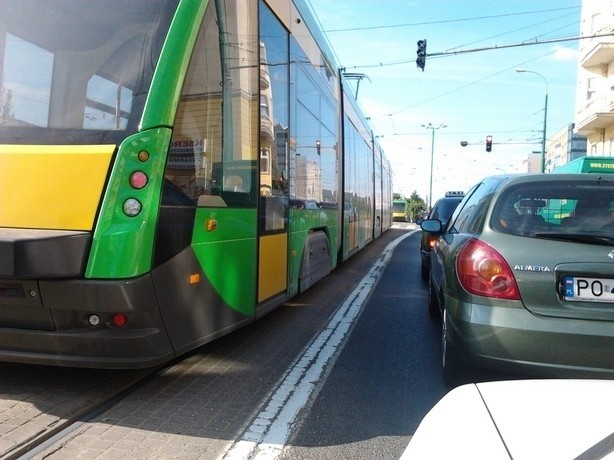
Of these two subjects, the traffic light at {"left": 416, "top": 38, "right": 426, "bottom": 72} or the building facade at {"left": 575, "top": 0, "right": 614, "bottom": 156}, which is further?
the building facade at {"left": 575, "top": 0, "right": 614, "bottom": 156}

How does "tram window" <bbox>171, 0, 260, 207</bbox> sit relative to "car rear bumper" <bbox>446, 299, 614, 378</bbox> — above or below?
above

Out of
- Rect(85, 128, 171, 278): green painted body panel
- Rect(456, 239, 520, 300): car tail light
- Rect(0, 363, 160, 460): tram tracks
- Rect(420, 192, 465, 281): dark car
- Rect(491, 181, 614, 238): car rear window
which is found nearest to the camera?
Rect(0, 363, 160, 460): tram tracks

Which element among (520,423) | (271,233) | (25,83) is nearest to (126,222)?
(25,83)

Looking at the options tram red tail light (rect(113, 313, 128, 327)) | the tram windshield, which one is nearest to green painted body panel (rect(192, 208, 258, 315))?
tram red tail light (rect(113, 313, 128, 327))

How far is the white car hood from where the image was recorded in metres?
1.59

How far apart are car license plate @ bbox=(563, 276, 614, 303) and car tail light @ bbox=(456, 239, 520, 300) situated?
1.04 ft

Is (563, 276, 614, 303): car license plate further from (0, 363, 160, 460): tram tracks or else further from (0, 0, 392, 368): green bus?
(0, 363, 160, 460): tram tracks

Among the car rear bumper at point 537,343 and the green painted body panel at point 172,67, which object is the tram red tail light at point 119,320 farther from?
the car rear bumper at point 537,343

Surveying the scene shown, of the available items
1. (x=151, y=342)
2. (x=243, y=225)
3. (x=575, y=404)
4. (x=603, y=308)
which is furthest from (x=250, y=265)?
(x=575, y=404)

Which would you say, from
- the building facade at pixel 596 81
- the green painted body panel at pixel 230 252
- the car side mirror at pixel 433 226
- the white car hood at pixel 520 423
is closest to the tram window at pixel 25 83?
the green painted body panel at pixel 230 252

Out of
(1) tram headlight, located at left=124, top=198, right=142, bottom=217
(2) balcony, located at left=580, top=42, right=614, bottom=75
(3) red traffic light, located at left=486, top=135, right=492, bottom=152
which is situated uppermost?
(2) balcony, located at left=580, top=42, right=614, bottom=75

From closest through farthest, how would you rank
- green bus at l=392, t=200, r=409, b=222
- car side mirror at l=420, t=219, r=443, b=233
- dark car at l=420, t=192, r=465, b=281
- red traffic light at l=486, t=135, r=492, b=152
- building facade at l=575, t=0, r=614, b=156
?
car side mirror at l=420, t=219, r=443, b=233
dark car at l=420, t=192, r=465, b=281
building facade at l=575, t=0, r=614, b=156
red traffic light at l=486, t=135, r=492, b=152
green bus at l=392, t=200, r=409, b=222

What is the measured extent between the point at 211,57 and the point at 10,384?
2.87 metres

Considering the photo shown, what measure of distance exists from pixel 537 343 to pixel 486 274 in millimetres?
539
